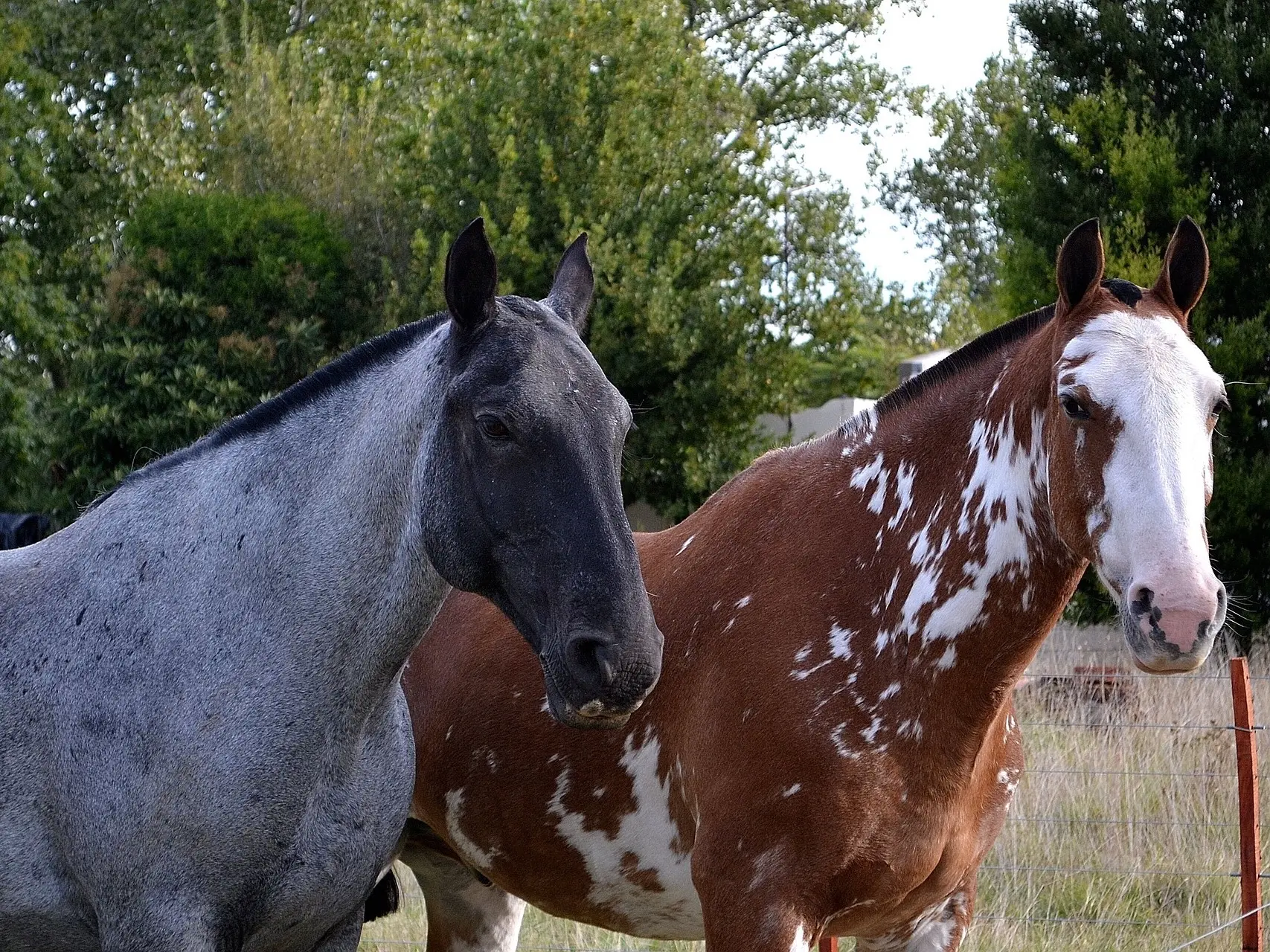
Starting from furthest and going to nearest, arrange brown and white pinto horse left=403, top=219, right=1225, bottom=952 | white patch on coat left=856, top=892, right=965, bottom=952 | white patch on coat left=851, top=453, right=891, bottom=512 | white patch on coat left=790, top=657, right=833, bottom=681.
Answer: white patch on coat left=856, top=892, right=965, bottom=952
white patch on coat left=851, top=453, right=891, bottom=512
white patch on coat left=790, top=657, right=833, bottom=681
brown and white pinto horse left=403, top=219, right=1225, bottom=952

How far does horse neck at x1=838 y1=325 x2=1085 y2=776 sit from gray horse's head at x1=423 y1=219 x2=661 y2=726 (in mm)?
835

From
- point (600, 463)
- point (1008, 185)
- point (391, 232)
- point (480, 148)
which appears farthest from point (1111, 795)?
point (391, 232)

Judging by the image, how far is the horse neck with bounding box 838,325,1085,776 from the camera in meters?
3.06

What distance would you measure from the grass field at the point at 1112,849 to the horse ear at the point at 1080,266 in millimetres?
3299

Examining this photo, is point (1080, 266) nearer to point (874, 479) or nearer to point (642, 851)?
point (874, 479)

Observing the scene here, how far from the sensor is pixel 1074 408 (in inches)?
111

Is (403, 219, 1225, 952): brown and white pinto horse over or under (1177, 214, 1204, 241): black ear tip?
under

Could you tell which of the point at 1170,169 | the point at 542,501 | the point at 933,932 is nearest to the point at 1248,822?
the point at 933,932

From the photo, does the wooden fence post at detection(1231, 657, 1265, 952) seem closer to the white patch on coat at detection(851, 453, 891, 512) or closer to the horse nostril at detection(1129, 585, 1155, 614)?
the white patch on coat at detection(851, 453, 891, 512)

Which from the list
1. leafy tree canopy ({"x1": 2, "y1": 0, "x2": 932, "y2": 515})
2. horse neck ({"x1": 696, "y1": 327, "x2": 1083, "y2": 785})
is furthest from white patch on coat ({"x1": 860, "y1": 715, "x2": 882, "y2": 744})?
leafy tree canopy ({"x1": 2, "y1": 0, "x2": 932, "y2": 515})

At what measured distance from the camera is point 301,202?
56.6 feet

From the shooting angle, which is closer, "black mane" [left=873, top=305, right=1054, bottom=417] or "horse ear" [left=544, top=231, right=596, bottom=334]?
"horse ear" [left=544, top=231, right=596, bottom=334]

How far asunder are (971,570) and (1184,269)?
91cm

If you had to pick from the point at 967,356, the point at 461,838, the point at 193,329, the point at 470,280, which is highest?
the point at 470,280
